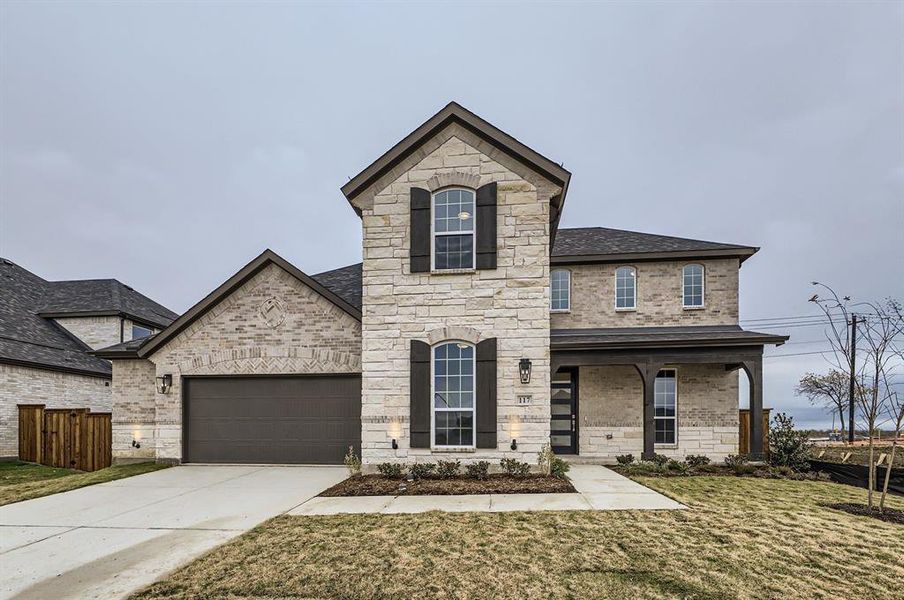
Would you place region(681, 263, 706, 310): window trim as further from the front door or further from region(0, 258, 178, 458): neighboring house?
region(0, 258, 178, 458): neighboring house

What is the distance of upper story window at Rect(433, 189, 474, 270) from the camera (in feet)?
34.5

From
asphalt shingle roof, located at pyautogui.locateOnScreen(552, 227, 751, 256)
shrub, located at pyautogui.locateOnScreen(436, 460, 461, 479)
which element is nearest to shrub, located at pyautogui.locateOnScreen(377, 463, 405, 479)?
shrub, located at pyautogui.locateOnScreen(436, 460, 461, 479)

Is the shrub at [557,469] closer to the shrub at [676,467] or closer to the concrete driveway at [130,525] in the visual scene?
the shrub at [676,467]

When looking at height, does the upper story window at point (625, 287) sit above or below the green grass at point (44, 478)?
above

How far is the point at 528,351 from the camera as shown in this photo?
10148 mm

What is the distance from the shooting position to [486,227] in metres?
10.4

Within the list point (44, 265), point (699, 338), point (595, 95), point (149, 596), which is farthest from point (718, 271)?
point (44, 265)

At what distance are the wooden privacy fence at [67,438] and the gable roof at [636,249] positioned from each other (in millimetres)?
13505

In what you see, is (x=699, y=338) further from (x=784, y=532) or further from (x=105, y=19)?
(x=105, y=19)

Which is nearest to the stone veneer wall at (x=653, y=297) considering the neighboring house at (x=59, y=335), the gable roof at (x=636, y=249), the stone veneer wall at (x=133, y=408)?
the gable roof at (x=636, y=249)

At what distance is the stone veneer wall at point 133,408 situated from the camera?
12914 millimetres

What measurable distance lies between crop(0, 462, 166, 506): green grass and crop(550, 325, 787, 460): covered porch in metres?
10.9

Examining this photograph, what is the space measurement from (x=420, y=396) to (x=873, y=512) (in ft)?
25.8

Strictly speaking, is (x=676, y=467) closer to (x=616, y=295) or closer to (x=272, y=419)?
(x=616, y=295)
